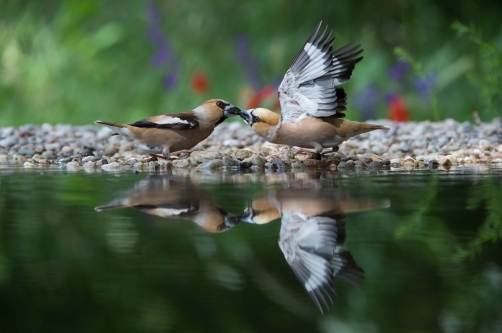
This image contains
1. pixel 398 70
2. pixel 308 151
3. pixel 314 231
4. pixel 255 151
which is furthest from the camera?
pixel 398 70

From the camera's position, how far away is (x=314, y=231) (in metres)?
2.42

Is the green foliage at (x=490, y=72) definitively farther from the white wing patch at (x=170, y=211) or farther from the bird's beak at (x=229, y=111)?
the white wing patch at (x=170, y=211)

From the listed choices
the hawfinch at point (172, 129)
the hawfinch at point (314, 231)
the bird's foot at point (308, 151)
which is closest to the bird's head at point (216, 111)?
the hawfinch at point (172, 129)

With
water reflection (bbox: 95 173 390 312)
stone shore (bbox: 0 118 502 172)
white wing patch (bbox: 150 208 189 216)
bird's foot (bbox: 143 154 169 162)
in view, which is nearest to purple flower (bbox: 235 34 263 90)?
stone shore (bbox: 0 118 502 172)

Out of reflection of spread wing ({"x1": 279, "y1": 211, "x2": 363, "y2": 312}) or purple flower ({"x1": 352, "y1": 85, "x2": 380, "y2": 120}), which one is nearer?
reflection of spread wing ({"x1": 279, "y1": 211, "x2": 363, "y2": 312})

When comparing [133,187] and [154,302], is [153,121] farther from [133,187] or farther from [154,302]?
[154,302]

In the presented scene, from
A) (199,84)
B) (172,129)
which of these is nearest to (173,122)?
(172,129)

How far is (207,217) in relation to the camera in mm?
2814

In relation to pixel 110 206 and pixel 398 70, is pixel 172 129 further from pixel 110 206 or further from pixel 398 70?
pixel 398 70

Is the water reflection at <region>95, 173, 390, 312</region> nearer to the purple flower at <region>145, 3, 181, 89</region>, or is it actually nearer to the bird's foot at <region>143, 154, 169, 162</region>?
the bird's foot at <region>143, 154, 169, 162</region>

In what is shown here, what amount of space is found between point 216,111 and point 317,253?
3.67 m

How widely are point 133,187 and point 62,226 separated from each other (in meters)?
1.34

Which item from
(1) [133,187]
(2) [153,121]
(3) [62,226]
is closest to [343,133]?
(2) [153,121]

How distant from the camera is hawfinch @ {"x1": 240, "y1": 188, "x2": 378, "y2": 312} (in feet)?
5.94
